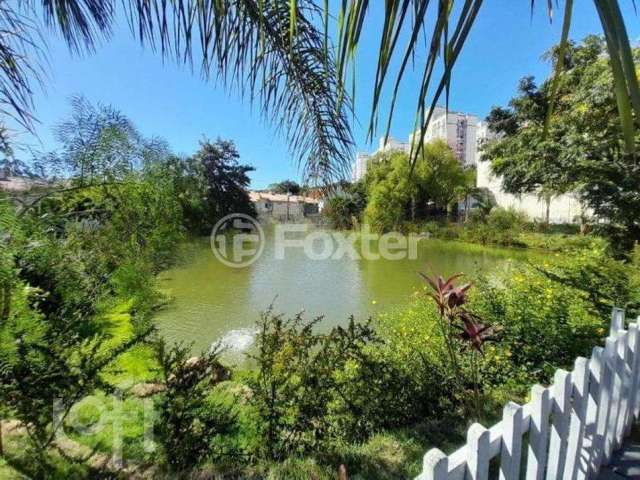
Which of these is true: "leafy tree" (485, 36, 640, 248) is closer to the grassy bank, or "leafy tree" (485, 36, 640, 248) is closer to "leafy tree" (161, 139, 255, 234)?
the grassy bank

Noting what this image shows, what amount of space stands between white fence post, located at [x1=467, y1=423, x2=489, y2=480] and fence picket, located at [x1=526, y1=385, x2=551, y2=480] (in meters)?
0.29

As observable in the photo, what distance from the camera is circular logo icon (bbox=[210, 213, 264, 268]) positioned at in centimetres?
399

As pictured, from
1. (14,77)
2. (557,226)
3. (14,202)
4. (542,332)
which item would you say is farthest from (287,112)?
(557,226)

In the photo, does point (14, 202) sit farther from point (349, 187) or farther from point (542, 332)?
point (542, 332)

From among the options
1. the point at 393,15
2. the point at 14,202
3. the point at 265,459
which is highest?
the point at 393,15

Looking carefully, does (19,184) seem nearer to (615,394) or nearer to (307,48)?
(307,48)

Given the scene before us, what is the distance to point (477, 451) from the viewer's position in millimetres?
823

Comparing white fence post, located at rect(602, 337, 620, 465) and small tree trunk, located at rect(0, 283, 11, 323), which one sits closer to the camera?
small tree trunk, located at rect(0, 283, 11, 323)

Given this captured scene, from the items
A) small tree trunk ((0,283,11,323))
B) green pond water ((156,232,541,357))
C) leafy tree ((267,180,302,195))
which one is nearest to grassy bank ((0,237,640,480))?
small tree trunk ((0,283,11,323))

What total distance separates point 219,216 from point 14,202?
9.50ft

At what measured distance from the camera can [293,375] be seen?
1.98 meters

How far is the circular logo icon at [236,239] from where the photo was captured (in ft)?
13.1

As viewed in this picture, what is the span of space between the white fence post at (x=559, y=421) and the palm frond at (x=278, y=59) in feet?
3.76

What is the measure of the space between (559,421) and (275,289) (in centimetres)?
605
